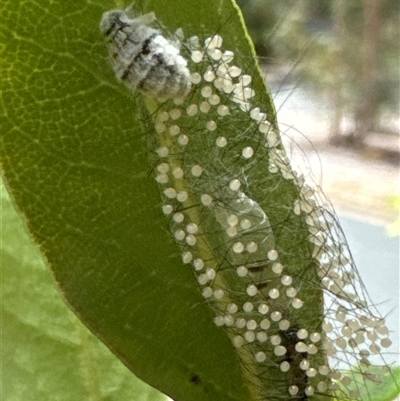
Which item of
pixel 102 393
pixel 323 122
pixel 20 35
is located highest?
pixel 323 122

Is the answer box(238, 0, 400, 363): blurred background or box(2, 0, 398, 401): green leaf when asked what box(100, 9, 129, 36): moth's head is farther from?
box(238, 0, 400, 363): blurred background

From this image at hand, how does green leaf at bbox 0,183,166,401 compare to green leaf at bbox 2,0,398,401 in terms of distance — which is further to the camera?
green leaf at bbox 0,183,166,401

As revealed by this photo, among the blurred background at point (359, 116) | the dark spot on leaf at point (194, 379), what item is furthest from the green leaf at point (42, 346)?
the blurred background at point (359, 116)

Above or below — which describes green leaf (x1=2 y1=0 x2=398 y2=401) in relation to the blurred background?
below

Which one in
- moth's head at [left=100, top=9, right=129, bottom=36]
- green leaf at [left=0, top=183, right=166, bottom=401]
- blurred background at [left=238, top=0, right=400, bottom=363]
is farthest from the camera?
blurred background at [left=238, top=0, right=400, bottom=363]

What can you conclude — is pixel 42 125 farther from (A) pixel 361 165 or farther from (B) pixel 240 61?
(A) pixel 361 165

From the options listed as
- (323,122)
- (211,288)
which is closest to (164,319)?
(211,288)

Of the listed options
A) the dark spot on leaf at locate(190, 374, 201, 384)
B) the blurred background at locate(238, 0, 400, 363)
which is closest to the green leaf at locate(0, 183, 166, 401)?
the dark spot on leaf at locate(190, 374, 201, 384)
